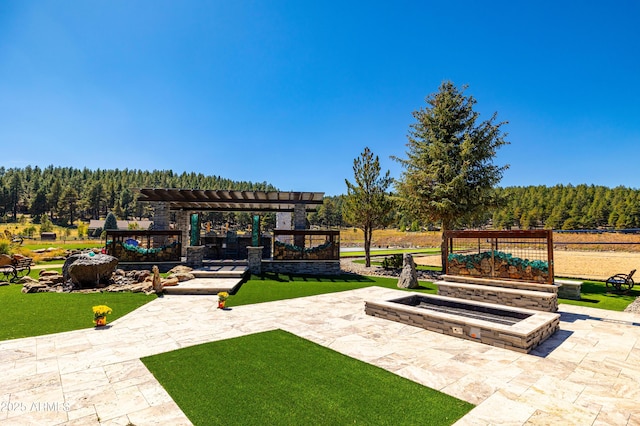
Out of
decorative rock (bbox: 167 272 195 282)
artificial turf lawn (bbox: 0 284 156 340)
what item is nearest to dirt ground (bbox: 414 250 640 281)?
decorative rock (bbox: 167 272 195 282)

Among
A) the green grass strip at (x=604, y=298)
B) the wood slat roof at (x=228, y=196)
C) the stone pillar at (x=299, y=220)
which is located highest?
the wood slat roof at (x=228, y=196)

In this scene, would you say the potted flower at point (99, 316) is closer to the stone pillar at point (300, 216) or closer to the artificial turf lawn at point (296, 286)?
the artificial turf lawn at point (296, 286)

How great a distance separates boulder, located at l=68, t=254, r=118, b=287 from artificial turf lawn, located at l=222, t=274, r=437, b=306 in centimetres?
564

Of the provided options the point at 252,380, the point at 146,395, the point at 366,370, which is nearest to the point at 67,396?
the point at 146,395

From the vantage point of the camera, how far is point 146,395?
432cm

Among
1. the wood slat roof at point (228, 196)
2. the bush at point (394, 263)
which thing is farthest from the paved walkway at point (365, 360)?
the bush at point (394, 263)

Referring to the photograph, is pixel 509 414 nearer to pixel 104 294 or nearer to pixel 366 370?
pixel 366 370

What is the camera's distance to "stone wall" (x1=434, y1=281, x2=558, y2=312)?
9227mm

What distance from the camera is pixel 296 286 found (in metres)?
14.1

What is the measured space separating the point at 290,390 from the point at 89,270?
11478 mm

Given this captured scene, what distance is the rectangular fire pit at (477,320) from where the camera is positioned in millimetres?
6395

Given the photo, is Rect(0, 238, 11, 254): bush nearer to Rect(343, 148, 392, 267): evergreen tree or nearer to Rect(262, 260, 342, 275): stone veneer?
Rect(262, 260, 342, 275): stone veneer

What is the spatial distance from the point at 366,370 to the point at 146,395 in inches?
132

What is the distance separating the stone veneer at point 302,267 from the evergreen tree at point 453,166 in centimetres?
585
